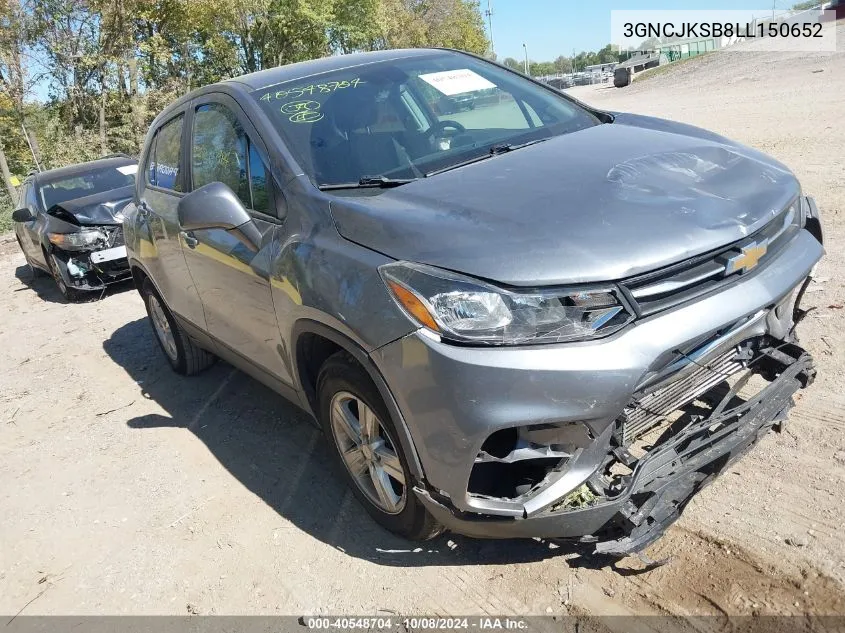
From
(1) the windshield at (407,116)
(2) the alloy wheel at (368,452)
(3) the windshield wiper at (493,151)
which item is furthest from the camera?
(1) the windshield at (407,116)

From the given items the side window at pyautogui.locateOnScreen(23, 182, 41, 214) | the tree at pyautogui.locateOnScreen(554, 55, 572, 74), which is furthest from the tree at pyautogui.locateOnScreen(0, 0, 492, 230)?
the tree at pyautogui.locateOnScreen(554, 55, 572, 74)

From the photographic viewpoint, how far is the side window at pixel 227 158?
3.30m

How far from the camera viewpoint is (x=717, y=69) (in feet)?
92.7

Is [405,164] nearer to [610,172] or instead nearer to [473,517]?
[610,172]

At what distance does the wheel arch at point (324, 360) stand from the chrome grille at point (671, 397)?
732 millimetres

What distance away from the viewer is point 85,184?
958 centimetres

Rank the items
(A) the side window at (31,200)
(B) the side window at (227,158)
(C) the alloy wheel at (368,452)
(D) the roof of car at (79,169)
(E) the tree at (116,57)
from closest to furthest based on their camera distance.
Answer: (C) the alloy wheel at (368,452), (B) the side window at (227,158), (A) the side window at (31,200), (D) the roof of car at (79,169), (E) the tree at (116,57)

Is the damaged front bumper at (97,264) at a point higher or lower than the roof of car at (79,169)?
lower

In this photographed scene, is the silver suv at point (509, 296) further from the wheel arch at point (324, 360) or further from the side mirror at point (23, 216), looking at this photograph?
the side mirror at point (23, 216)

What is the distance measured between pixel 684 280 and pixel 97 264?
7713 millimetres

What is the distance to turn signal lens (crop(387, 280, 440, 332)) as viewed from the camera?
230cm

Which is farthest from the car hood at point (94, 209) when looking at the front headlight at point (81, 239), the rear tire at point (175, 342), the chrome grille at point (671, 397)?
the chrome grille at point (671, 397)

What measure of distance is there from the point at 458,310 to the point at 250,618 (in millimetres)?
1557

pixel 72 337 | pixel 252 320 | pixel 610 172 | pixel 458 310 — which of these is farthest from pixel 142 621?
Answer: pixel 72 337
